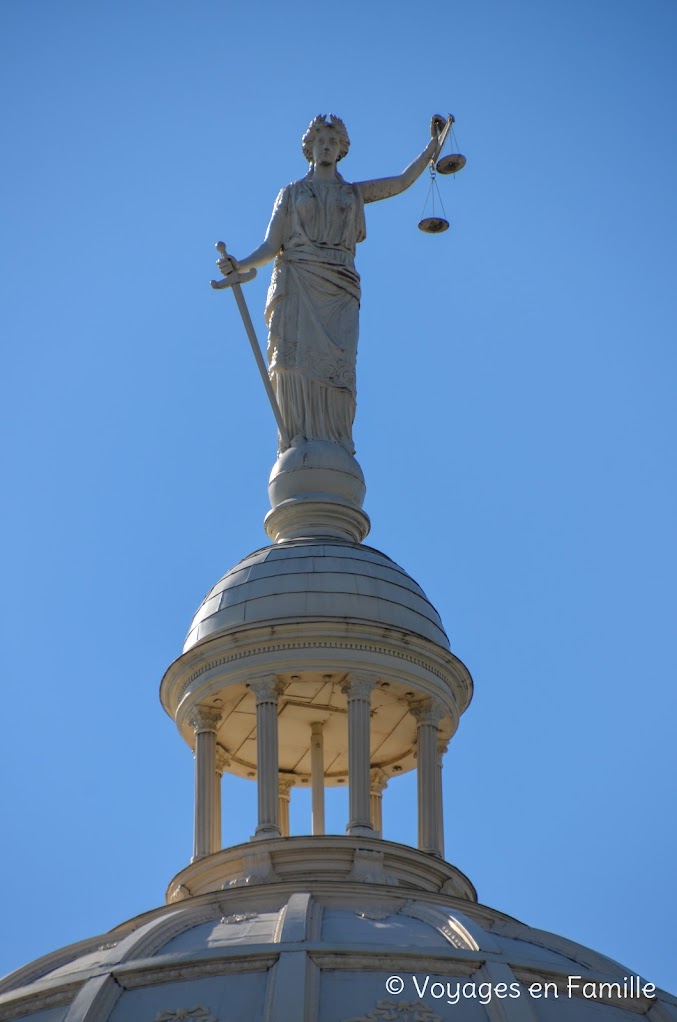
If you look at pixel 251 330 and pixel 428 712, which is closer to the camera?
pixel 428 712

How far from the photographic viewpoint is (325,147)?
59500 mm

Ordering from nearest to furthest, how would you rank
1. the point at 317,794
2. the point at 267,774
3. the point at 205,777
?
the point at 267,774
the point at 205,777
the point at 317,794

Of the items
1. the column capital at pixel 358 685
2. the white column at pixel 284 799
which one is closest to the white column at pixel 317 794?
the white column at pixel 284 799

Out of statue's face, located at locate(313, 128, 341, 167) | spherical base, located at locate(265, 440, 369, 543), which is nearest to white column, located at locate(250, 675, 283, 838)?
spherical base, located at locate(265, 440, 369, 543)

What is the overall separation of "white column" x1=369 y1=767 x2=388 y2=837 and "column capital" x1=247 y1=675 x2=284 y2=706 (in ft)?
11.1

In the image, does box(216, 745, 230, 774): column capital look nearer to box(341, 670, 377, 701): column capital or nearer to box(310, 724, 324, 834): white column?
box(310, 724, 324, 834): white column

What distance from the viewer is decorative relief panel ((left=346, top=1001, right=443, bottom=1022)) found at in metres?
45.3

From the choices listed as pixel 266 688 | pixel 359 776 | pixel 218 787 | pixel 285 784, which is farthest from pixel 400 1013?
pixel 285 784

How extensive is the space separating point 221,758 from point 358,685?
3749 mm

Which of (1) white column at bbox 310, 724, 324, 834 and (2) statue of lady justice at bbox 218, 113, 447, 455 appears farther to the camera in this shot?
(2) statue of lady justice at bbox 218, 113, 447, 455

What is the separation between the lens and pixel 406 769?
189ft

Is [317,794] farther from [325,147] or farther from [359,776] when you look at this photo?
[325,147]

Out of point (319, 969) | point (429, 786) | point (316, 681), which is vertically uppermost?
point (316, 681)

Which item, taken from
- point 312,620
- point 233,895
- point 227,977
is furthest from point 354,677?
point 227,977
